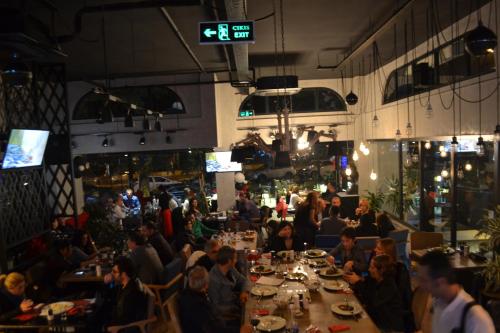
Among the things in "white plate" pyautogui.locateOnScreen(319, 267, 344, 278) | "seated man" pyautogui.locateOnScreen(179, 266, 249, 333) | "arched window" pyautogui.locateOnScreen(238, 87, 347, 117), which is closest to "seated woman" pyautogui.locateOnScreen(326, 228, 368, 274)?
"white plate" pyautogui.locateOnScreen(319, 267, 344, 278)

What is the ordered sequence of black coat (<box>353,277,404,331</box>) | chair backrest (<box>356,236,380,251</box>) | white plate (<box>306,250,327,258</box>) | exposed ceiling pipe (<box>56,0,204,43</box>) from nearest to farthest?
black coat (<box>353,277,404,331</box>) < exposed ceiling pipe (<box>56,0,204,43</box>) < white plate (<box>306,250,327,258</box>) < chair backrest (<box>356,236,380,251</box>)

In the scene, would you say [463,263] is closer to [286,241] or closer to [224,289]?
[286,241]

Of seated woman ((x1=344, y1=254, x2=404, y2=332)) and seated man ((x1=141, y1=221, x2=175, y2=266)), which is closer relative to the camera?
seated woman ((x1=344, y1=254, x2=404, y2=332))

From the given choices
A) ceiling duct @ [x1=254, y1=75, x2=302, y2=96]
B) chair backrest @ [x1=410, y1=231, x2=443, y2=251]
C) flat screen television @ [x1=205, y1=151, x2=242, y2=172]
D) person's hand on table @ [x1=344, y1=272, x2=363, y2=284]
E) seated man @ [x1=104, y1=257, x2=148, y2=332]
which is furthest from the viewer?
flat screen television @ [x1=205, y1=151, x2=242, y2=172]

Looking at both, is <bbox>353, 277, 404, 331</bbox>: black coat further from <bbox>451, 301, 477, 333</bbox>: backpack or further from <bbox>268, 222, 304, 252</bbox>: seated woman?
<bbox>268, 222, 304, 252</bbox>: seated woman

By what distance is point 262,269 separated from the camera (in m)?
5.42

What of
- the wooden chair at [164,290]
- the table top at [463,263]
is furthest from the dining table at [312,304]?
the table top at [463,263]

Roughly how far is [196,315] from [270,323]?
652mm

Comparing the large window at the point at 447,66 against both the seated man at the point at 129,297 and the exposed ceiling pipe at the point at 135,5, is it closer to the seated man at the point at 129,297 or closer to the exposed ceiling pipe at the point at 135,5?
the exposed ceiling pipe at the point at 135,5

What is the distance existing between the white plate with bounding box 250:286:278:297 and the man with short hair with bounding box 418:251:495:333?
6.77ft

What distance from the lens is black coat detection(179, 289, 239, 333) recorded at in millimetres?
3676

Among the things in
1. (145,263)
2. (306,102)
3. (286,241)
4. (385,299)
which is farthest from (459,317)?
(306,102)

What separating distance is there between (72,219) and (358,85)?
8854mm

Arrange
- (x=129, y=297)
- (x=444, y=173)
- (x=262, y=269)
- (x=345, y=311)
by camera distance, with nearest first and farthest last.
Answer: (x=345, y=311) < (x=129, y=297) < (x=262, y=269) < (x=444, y=173)
